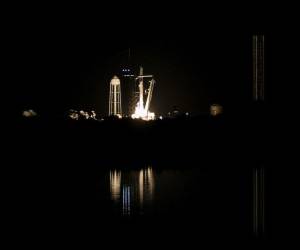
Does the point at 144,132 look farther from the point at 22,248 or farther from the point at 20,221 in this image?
the point at 22,248

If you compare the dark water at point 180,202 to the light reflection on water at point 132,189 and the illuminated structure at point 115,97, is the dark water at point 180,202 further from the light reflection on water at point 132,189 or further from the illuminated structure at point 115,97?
the illuminated structure at point 115,97

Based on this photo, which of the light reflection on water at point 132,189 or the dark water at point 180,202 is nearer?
the dark water at point 180,202

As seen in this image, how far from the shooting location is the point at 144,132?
1920cm

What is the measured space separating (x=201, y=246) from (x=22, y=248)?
6.39 ft

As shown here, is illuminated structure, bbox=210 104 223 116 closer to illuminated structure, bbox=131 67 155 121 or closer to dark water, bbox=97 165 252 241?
illuminated structure, bbox=131 67 155 121

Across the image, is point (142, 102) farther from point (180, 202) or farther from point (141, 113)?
point (180, 202)

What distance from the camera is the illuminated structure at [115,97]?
2506 centimetres

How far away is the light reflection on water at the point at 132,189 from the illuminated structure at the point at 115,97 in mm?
11462

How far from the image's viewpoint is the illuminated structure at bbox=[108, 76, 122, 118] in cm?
2506

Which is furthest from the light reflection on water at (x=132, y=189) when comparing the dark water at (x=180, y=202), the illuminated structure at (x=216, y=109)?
the illuminated structure at (x=216, y=109)

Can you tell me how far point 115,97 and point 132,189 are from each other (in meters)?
14.9

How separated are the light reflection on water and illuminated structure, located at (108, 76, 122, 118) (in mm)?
11462

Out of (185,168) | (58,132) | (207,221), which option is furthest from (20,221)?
(58,132)

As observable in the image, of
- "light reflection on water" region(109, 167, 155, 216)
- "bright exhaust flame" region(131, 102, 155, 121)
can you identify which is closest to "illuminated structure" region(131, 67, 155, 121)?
"bright exhaust flame" region(131, 102, 155, 121)
